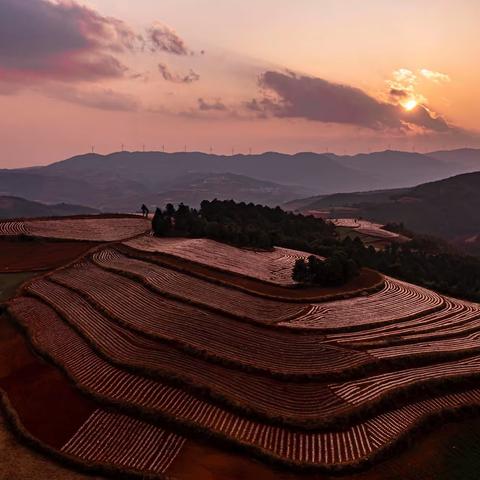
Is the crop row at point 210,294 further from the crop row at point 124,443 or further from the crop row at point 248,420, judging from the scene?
the crop row at point 124,443

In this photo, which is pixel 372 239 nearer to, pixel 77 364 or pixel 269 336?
pixel 269 336

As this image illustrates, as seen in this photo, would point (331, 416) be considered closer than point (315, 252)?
Yes

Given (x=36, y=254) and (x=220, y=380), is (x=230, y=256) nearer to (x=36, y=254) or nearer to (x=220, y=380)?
(x=36, y=254)

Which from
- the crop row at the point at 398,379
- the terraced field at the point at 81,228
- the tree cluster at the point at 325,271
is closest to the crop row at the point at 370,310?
the tree cluster at the point at 325,271

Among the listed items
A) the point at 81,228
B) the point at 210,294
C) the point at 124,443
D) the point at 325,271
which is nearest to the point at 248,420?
the point at 124,443

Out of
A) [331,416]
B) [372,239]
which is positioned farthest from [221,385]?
[372,239]

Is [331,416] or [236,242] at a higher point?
[236,242]
